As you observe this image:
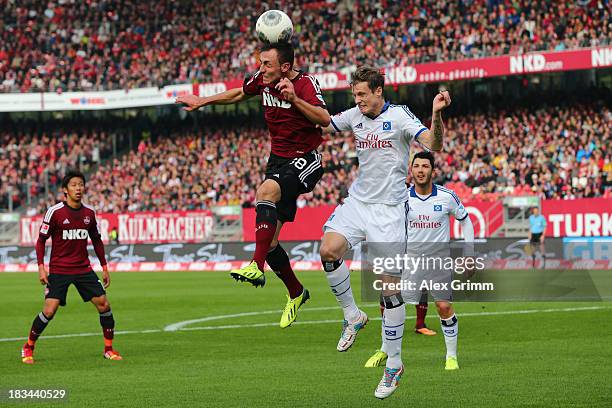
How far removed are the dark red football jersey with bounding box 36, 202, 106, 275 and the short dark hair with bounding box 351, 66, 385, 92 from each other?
5365 millimetres

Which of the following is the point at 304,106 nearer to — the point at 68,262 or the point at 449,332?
the point at 449,332

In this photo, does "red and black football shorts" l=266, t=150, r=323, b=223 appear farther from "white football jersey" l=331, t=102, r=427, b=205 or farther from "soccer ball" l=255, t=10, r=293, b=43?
"soccer ball" l=255, t=10, r=293, b=43

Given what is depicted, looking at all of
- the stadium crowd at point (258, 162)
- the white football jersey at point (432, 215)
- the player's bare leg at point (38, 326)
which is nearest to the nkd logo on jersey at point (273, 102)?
the white football jersey at point (432, 215)

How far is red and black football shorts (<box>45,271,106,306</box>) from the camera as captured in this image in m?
13.8

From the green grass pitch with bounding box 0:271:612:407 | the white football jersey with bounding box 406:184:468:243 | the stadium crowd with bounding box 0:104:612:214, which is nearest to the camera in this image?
the green grass pitch with bounding box 0:271:612:407

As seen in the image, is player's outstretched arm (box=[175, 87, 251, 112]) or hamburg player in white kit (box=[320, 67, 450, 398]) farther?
player's outstretched arm (box=[175, 87, 251, 112])

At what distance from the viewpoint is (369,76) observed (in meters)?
9.72

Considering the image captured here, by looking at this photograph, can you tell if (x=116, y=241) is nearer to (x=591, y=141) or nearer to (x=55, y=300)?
(x=591, y=141)

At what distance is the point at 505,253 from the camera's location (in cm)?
3191

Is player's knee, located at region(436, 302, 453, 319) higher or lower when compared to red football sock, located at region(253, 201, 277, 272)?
lower

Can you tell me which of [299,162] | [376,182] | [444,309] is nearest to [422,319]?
[444,309]

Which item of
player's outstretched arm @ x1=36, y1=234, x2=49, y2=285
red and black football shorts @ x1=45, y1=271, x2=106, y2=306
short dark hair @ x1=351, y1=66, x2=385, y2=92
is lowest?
red and black football shorts @ x1=45, y1=271, x2=106, y2=306

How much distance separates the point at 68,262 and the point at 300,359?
3.25 meters

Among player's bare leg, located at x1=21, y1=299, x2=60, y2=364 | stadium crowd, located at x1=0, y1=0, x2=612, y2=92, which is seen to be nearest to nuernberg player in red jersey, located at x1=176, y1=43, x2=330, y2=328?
player's bare leg, located at x1=21, y1=299, x2=60, y2=364
